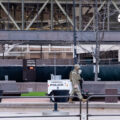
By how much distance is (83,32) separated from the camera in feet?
147

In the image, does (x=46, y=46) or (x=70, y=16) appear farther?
(x=70, y=16)

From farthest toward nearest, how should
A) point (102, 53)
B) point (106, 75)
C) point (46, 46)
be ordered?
1. point (46, 46)
2. point (102, 53)
3. point (106, 75)

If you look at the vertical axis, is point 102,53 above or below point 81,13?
below

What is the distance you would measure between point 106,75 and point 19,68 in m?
5.88

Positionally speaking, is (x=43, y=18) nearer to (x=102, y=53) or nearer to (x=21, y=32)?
(x=21, y=32)

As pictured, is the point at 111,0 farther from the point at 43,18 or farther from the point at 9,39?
the point at 9,39

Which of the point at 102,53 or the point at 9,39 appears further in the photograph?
the point at 9,39

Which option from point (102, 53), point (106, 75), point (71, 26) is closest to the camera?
point (106, 75)

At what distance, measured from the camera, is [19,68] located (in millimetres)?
33406

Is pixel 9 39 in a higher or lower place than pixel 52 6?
lower

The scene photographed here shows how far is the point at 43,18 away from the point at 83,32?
4.38 metres

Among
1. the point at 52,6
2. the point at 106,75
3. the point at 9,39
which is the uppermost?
the point at 52,6

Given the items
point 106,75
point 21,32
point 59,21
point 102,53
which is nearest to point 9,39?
point 21,32

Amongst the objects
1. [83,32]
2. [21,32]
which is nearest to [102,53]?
[83,32]
